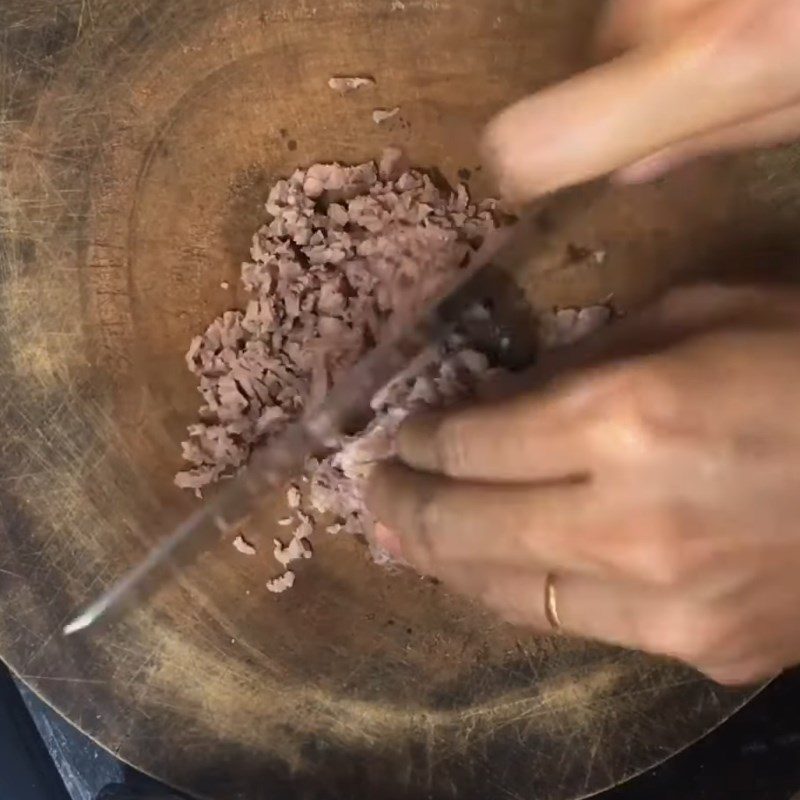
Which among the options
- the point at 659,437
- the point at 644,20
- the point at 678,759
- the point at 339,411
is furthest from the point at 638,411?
the point at 678,759

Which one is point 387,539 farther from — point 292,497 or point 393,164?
point 393,164

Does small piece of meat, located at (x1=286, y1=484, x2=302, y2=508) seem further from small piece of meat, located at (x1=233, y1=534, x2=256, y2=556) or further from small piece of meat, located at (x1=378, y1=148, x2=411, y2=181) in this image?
small piece of meat, located at (x1=378, y1=148, x2=411, y2=181)

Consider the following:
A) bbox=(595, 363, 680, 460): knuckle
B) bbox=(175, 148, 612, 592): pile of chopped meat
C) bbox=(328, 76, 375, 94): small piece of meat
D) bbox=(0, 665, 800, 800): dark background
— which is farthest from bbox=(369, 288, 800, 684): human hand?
bbox=(0, 665, 800, 800): dark background

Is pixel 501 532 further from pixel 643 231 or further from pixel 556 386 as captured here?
pixel 643 231

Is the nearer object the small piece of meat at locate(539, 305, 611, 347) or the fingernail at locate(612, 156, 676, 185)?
the fingernail at locate(612, 156, 676, 185)

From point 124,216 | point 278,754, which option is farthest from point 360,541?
point 124,216
